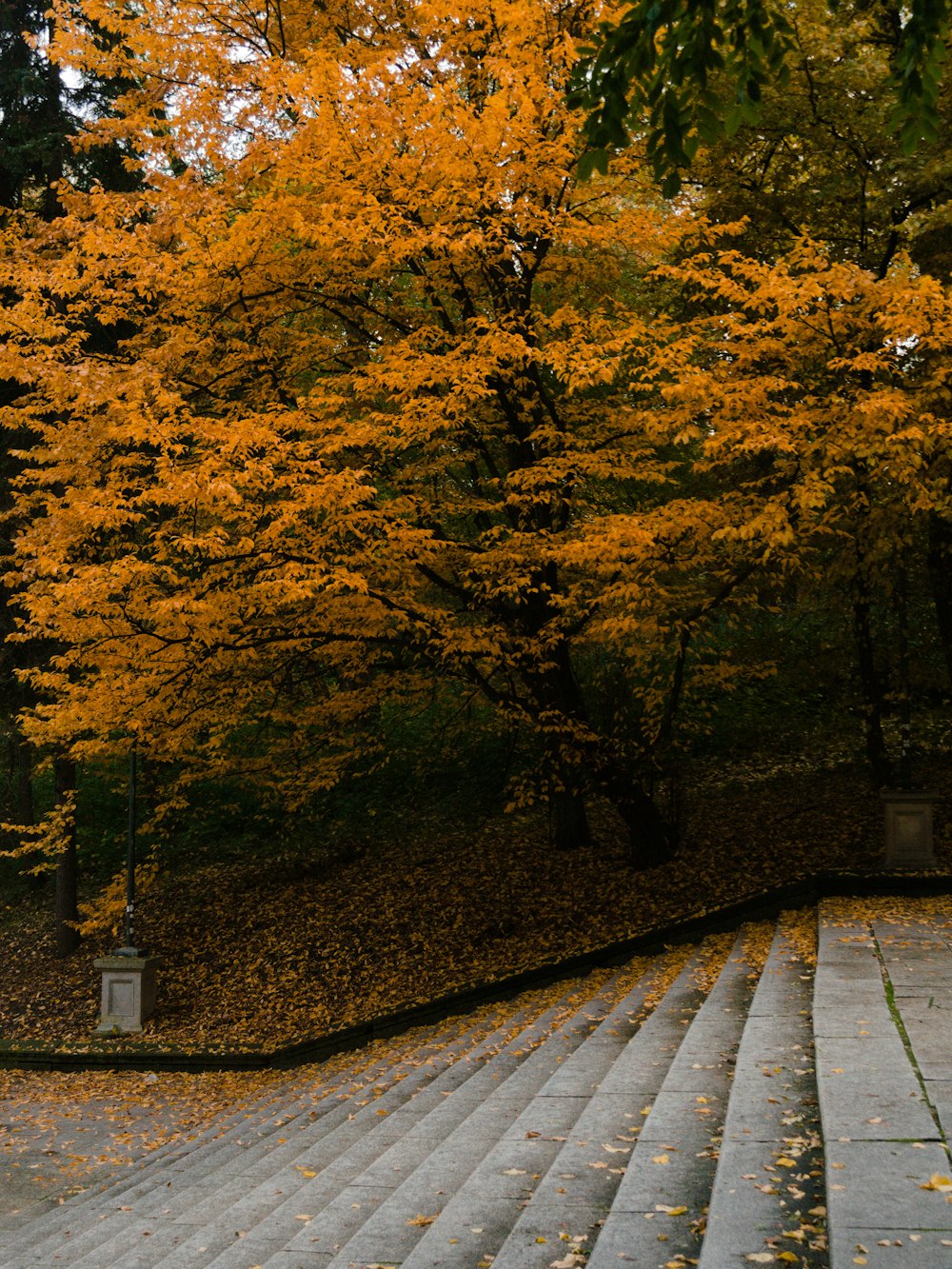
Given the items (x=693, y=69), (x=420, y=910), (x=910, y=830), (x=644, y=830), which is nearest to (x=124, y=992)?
(x=420, y=910)

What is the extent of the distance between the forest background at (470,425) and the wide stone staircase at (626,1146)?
10.5ft

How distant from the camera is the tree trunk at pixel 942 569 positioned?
1075 centimetres

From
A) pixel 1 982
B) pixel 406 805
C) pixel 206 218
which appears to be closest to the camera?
pixel 206 218

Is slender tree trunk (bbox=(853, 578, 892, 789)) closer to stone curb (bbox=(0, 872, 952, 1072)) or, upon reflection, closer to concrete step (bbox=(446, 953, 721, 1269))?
stone curb (bbox=(0, 872, 952, 1072))

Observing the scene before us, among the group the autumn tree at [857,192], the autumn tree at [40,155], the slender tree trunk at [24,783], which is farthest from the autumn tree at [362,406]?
the slender tree trunk at [24,783]

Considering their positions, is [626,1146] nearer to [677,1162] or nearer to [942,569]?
[677,1162]

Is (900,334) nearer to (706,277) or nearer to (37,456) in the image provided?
(706,277)

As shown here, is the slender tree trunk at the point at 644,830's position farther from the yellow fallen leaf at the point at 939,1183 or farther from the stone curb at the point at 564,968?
Answer: the yellow fallen leaf at the point at 939,1183

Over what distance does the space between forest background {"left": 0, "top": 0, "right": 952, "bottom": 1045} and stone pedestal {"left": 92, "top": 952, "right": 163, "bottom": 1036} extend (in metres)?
0.63

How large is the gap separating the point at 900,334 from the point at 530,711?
192 inches

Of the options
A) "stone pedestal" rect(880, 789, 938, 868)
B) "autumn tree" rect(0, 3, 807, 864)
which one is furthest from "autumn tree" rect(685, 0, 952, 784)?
"autumn tree" rect(0, 3, 807, 864)

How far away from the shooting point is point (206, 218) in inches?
372

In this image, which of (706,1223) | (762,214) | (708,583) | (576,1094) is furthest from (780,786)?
(706,1223)

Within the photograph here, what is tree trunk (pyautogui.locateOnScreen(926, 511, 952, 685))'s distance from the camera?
1075 centimetres
